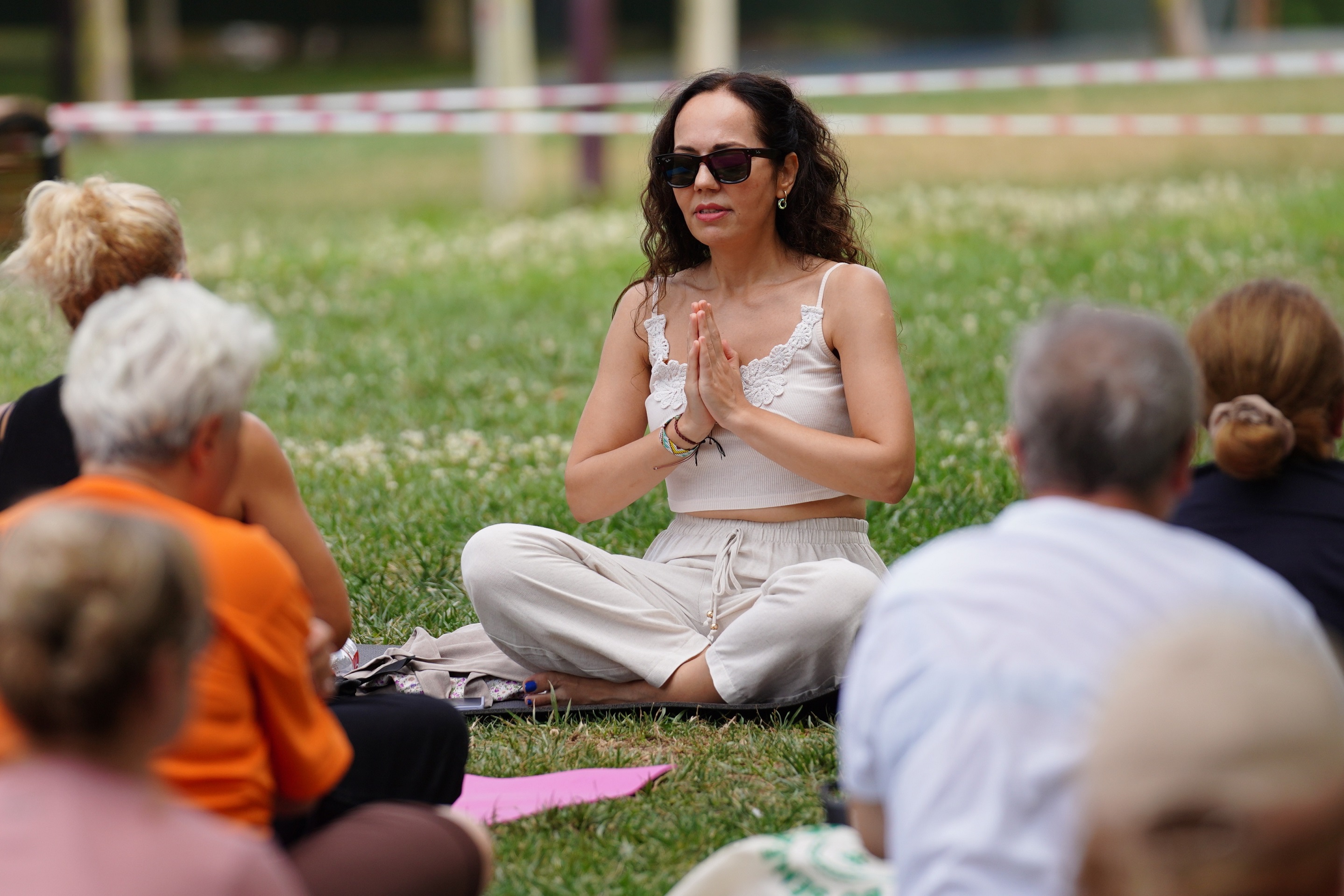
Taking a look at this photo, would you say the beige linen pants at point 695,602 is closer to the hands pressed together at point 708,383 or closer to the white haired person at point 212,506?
the hands pressed together at point 708,383

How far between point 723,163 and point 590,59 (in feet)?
38.6

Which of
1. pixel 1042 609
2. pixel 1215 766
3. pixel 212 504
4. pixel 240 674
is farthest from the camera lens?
pixel 212 504

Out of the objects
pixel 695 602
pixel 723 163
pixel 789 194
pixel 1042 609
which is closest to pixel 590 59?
pixel 789 194

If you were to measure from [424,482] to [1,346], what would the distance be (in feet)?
12.8

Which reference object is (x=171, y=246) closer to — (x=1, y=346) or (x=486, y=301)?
(x=1, y=346)

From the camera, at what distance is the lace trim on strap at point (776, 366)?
419cm

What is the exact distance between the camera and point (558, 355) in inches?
→ 350

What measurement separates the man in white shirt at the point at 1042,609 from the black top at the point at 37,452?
1.67m

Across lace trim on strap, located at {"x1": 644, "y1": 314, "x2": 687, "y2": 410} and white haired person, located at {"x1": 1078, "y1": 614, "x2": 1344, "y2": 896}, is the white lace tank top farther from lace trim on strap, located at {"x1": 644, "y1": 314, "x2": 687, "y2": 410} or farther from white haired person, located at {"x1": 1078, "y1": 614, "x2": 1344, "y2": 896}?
white haired person, located at {"x1": 1078, "y1": 614, "x2": 1344, "y2": 896}

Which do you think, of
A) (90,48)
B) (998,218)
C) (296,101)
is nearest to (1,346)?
(296,101)

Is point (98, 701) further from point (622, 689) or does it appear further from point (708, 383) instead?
point (622, 689)

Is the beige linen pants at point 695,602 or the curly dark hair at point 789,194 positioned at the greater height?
the curly dark hair at point 789,194

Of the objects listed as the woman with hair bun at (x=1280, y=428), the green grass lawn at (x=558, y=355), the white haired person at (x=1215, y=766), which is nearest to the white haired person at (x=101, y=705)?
the white haired person at (x=1215, y=766)

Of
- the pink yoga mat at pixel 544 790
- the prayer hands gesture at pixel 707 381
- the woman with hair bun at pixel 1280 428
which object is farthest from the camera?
the prayer hands gesture at pixel 707 381
